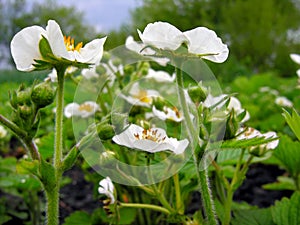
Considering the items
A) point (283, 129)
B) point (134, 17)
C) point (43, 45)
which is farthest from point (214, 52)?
point (134, 17)

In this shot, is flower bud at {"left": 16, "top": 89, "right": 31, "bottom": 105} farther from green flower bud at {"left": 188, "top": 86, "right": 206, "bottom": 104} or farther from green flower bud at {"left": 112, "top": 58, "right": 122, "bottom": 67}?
green flower bud at {"left": 112, "top": 58, "right": 122, "bottom": 67}

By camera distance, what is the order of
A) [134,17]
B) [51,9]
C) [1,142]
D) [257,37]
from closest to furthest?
[1,142] → [257,37] → [134,17] → [51,9]

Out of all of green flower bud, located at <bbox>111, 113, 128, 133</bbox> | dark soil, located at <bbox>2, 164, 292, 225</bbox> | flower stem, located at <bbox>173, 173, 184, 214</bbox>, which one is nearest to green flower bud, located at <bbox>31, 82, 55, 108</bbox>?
green flower bud, located at <bbox>111, 113, 128, 133</bbox>

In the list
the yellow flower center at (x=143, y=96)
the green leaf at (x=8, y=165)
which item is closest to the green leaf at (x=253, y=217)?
the yellow flower center at (x=143, y=96)

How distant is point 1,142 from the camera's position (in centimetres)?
168

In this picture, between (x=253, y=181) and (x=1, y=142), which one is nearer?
(x=1, y=142)

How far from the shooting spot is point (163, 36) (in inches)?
27.6

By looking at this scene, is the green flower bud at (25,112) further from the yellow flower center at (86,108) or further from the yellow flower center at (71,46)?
the yellow flower center at (86,108)

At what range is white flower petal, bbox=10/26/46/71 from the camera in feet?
2.37

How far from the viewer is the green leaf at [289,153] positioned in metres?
1.11

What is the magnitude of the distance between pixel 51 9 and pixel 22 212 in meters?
25.6

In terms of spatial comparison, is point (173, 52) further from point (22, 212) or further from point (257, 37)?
point (257, 37)

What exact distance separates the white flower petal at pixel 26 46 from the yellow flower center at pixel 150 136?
22 centimetres

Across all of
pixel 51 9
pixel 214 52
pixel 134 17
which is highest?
pixel 51 9
